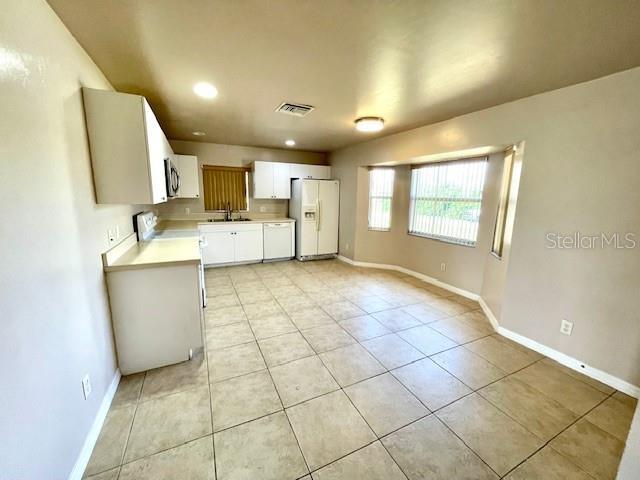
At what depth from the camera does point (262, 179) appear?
516 centimetres

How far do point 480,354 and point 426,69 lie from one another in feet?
8.16

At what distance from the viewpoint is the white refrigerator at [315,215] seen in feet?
17.1

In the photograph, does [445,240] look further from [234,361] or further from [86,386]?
[86,386]

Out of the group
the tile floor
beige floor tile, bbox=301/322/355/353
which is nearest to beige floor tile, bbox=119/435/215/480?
the tile floor

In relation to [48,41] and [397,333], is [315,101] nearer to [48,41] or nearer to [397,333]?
[48,41]

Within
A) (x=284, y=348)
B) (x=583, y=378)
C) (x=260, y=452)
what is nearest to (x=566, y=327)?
(x=583, y=378)

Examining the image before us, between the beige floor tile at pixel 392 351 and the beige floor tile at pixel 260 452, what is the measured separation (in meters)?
1.03

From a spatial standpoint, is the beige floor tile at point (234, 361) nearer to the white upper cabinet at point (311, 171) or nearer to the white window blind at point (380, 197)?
the white window blind at point (380, 197)

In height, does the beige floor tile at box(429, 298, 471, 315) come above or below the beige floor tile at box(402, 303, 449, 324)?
above

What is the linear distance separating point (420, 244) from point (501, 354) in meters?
2.24

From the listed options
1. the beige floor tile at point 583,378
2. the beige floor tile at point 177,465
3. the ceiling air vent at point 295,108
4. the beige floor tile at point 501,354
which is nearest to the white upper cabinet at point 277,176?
the ceiling air vent at point 295,108

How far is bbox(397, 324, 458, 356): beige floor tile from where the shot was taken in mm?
2490

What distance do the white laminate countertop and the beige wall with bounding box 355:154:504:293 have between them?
10.5 feet

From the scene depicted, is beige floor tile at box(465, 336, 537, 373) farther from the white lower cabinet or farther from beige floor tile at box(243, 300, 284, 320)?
Result: the white lower cabinet
